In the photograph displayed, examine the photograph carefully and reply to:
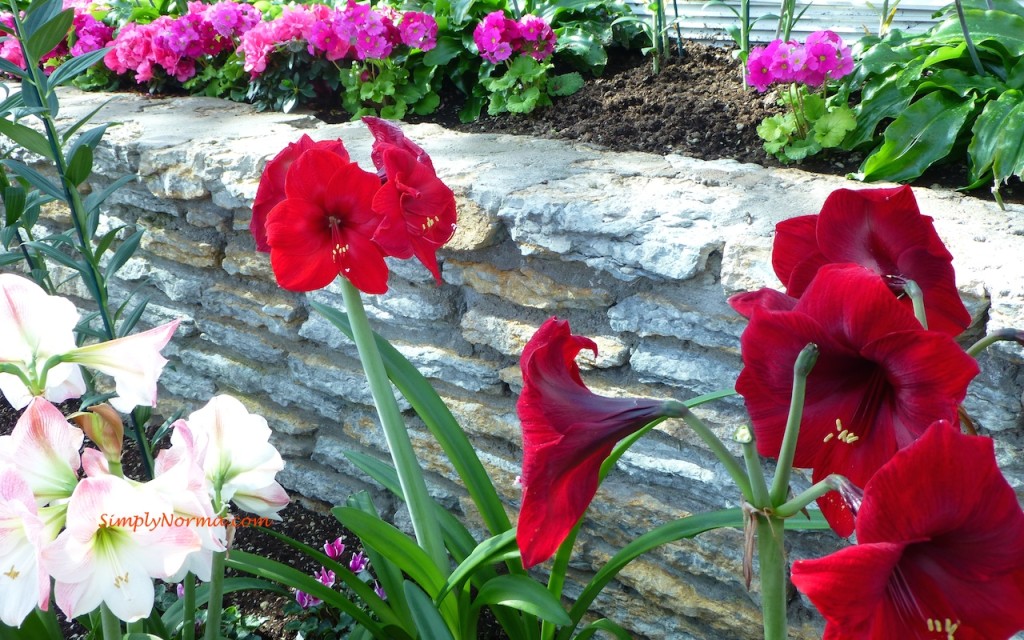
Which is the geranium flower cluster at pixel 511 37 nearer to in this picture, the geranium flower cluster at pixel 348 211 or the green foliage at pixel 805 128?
the green foliage at pixel 805 128

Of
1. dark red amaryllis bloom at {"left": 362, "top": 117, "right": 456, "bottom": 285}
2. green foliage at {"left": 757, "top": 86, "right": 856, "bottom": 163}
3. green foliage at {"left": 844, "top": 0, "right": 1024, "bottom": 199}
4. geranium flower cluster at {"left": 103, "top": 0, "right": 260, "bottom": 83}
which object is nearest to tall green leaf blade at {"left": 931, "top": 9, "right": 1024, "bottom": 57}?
green foliage at {"left": 844, "top": 0, "right": 1024, "bottom": 199}

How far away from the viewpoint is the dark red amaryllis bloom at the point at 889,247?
0.78m

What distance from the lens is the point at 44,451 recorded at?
0.80 m

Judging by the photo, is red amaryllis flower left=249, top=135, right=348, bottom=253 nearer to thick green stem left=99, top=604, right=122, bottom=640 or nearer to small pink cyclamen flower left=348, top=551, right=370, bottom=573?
thick green stem left=99, top=604, right=122, bottom=640

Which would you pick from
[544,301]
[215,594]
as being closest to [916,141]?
[544,301]

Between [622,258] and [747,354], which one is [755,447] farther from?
[622,258]

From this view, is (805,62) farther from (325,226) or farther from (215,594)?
(215,594)

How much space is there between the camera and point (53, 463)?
2.64ft

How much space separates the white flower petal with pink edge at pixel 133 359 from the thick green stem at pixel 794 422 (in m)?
0.57

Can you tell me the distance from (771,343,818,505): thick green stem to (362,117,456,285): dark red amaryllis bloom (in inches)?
26.8

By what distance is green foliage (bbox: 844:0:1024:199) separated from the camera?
1820 millimetres

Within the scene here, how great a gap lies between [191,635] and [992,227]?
151cm

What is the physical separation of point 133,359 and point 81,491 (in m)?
0.16

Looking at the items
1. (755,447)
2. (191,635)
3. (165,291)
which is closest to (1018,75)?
(755,447)
